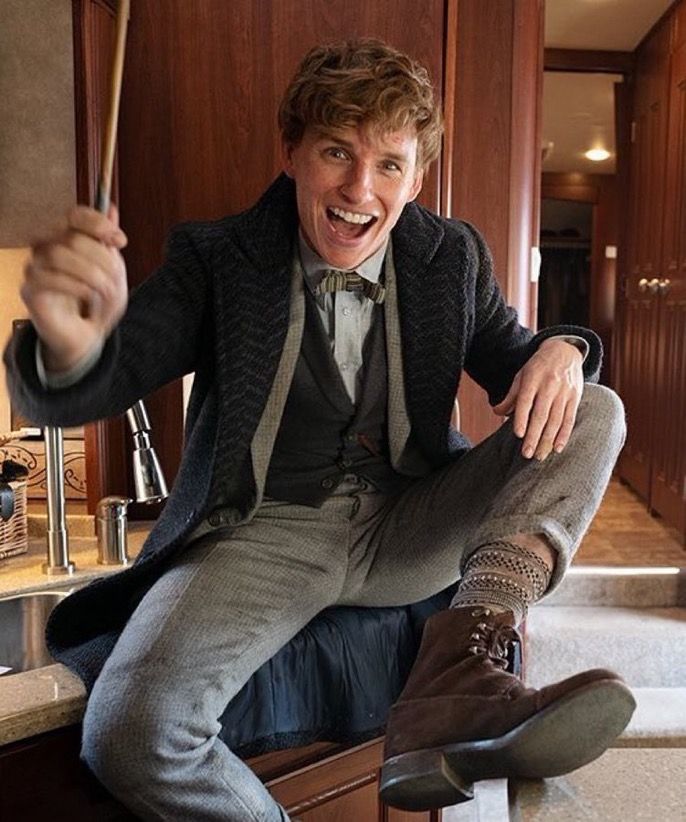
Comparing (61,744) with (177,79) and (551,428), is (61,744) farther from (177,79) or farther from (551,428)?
(177,79)

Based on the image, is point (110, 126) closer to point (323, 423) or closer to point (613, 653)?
point (323, 423)

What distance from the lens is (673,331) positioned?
3.51 metres

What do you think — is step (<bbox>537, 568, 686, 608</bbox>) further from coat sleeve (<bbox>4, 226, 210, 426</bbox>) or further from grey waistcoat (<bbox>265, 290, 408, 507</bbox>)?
coat sleeve (<bbox>4, 226, 210, 426</bbox>)

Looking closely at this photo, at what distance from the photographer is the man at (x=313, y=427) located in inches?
39.0

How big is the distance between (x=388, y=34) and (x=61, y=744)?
49.5 inches

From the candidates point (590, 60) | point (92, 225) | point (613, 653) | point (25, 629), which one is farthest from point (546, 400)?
point (590, 60)

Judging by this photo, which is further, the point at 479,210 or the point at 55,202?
the point at 479,210

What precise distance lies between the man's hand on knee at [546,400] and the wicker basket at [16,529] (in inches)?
34.1

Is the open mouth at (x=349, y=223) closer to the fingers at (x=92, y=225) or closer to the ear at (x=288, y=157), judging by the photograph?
the ear at (x=288, y=157)

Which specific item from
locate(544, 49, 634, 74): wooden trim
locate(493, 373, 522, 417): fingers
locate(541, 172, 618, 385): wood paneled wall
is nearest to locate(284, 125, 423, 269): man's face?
locate(493, 373, 522, 417): fingers

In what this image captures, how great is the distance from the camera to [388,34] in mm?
1641

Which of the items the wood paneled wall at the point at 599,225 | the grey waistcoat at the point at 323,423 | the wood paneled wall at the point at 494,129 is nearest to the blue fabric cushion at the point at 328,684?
the grey waistcoat at the point at 323,423

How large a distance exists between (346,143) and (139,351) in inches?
15.1

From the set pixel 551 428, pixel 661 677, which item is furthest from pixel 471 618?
pixel 661 677
